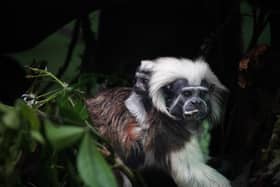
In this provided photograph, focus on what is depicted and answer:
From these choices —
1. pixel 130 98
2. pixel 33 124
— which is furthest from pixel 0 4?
pixel 33 124

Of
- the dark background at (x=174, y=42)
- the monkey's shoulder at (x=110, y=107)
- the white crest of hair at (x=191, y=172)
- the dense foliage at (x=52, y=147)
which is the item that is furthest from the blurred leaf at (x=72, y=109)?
the dark background at (x=174, y=42)

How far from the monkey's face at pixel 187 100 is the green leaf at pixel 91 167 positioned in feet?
2.23

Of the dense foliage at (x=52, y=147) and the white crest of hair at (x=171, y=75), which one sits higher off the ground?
the white crest of hair at (x=171, y=75)

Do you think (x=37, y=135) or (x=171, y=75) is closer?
(x=37, y=135)

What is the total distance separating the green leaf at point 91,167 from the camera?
5.64 feet

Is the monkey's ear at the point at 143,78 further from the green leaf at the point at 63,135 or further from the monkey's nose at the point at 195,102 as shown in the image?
the green leaf at the point at 63,135

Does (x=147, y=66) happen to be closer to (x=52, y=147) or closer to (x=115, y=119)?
(x=115, y=119)

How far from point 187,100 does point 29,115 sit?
770 mm

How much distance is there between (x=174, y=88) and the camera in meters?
2.45

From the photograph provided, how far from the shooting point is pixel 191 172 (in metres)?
2.39

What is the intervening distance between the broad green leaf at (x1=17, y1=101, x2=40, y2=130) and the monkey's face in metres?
0.72

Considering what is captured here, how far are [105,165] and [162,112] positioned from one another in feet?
2.36

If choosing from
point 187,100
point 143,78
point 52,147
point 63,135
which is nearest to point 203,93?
point 187,100


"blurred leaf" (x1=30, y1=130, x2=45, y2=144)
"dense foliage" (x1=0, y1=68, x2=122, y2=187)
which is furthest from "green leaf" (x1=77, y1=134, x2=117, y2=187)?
"blurred leaf" (x1=30, y1=130, x2=45, y2=144)
